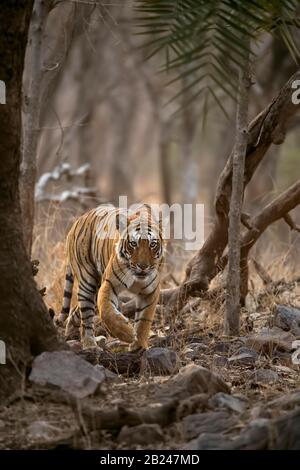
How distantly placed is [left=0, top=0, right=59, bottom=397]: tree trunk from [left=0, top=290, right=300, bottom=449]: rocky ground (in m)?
0.13

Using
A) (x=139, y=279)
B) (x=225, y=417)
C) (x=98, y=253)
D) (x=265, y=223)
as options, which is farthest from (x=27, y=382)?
(x=265, y=223)

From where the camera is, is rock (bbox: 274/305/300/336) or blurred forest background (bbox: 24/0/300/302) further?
blurred forest background (bbox: 24/0/300/302)

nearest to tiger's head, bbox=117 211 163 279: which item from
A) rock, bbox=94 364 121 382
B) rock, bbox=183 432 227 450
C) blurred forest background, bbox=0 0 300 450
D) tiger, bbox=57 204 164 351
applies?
tiger, bbox=57 204 164 351

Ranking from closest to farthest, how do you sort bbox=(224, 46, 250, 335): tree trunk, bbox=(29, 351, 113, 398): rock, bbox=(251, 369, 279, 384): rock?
bbox=(29, 351, 113, 398): rock
bbox=(251, 369, 279, 384): rock
bbox=(224, 46, 250, 335): tree trunk

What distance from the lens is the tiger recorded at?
7266mm

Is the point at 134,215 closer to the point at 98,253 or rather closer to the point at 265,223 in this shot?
the point at 98,253

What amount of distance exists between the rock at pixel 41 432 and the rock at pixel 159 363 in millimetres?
1158

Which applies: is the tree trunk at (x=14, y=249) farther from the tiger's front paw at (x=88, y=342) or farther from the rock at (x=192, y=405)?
the tiger's front paw at (x=88, y=342)

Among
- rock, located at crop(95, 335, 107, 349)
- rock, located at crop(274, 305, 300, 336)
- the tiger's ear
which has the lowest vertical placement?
rock, located at crop(95, 335, 107, 349)

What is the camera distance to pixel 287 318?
24.4 ft

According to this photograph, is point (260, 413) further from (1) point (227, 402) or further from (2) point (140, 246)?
(2) point (140, 246)

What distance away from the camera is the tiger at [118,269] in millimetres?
7266

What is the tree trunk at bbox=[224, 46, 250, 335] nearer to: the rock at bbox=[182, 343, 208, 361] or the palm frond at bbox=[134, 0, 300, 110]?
the rock at bbox=[182, 343, 208, 361]

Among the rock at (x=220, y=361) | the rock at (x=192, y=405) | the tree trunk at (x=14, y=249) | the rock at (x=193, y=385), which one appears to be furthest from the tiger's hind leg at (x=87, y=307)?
the rock at (x=192, y=405)
